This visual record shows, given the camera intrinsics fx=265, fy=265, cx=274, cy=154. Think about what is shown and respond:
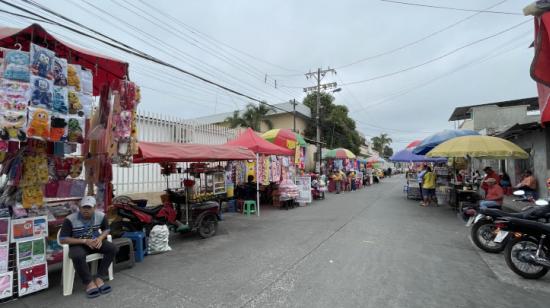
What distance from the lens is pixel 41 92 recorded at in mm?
3324

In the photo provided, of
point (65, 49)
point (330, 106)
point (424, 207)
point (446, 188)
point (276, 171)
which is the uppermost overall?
point (330, 106)

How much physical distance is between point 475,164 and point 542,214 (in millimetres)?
19719

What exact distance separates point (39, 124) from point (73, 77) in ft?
2.85

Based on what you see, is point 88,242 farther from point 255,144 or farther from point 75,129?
point 255,144

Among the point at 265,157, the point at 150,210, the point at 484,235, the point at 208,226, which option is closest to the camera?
the point at 484,235

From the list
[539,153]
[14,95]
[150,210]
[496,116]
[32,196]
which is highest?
[496,116]

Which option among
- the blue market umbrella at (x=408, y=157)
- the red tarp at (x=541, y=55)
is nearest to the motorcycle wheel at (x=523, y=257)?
the red tarp at (x=541, y=55)

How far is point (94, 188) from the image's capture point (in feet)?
16.7

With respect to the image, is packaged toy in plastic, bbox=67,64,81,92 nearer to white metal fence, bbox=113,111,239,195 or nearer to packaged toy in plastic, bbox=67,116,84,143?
packaged toy in plastic, bbox=67,116,84,143

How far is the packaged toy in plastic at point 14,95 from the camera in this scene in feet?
10.0

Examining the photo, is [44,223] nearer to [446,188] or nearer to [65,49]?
[65,49]

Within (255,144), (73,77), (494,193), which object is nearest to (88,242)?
(73,77)

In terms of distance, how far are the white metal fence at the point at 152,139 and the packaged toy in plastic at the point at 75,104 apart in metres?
5.01

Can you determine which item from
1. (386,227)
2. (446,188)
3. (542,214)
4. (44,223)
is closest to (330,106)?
(446,188)
